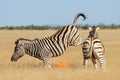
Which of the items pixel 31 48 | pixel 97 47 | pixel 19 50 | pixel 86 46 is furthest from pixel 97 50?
pixel 19 50

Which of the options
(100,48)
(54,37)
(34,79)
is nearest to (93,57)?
(100,48)

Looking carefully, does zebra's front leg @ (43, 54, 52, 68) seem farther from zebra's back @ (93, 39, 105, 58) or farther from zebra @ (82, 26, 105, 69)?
zebra's back @ (93, 39, 105, 58)

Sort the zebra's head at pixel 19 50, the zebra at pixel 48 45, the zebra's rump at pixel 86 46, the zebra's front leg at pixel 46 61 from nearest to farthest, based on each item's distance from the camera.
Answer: the zebra's front leg at pixel 46 61 < the zebra's rump at pixel 86 46 < the zebra at pixel 48 45 < the zebra's head at pixel 19 50

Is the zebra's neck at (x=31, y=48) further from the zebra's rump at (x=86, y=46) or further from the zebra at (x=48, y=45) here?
the zebra's rump at (x=86, y=46)

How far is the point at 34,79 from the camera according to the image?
420 inches

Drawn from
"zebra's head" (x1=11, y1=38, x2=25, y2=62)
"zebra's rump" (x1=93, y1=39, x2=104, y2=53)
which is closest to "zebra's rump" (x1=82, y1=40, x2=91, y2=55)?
"zebra's rump" (x1=93, y1=39, x2=104, y2=53)

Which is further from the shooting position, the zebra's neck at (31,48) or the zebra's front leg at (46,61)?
the zebra's neck at (31,48)

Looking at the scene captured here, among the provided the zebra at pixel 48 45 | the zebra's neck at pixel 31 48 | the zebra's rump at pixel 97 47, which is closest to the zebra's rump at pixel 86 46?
the zebra's rump at pixel 97 47

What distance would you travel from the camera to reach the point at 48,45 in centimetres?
1452

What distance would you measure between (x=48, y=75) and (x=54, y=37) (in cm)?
369

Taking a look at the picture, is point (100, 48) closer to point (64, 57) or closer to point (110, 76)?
point (110, 76)

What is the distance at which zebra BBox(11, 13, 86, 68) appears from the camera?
1424cm

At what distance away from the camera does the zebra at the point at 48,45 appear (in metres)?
14.2

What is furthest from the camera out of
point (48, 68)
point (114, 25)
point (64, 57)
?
point (114, 25)
